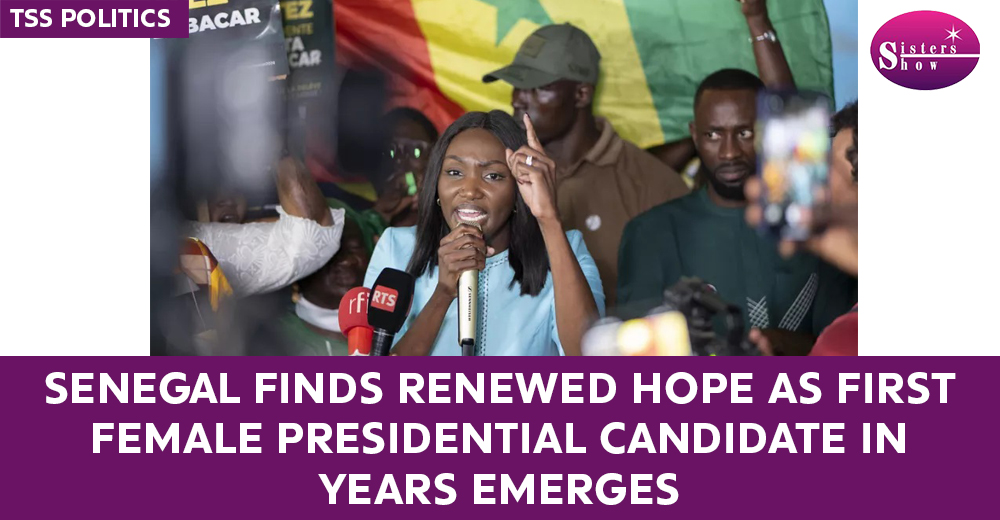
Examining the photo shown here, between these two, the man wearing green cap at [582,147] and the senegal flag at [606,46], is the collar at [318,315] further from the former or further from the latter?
the man wearing green cap at [582,147]

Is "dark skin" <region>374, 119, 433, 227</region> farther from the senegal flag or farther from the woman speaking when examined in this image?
the woman speaking

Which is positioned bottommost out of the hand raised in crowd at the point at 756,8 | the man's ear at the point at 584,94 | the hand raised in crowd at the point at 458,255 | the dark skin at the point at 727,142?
the hand raised in crowd at the point at 458,255

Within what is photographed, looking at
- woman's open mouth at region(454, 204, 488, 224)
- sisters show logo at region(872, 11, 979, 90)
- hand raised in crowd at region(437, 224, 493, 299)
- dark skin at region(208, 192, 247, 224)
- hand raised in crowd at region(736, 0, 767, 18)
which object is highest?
hand raised in crowd at region(736, 0, 767, 18)

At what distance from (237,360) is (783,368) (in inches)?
83.5

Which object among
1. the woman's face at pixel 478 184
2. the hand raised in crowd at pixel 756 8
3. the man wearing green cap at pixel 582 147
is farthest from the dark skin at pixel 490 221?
the hand raised in crowd at pixel 756 8

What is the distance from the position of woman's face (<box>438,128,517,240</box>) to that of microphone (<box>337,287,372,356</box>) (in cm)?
48

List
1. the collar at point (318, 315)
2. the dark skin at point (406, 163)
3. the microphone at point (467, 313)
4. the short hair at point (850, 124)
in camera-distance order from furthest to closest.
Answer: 1. the collar at point (318, 315)
2. the dark skin at point (406, 163)
3. the short hair at point (850, 124)
4. the microphone at point (467, 313)

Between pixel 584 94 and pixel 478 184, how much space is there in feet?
2.24

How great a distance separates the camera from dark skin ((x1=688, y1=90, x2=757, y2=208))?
177 inches

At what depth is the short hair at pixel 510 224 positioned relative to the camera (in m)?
4.37

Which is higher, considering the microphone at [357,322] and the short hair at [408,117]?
the short hair at [408,117]

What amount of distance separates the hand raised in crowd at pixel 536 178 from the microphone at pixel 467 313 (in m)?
0.43

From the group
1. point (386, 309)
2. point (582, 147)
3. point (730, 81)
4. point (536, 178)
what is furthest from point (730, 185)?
point (386, 309)

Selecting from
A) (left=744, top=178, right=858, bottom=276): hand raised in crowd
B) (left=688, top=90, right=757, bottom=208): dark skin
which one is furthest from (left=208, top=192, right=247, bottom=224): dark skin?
(left=744, top=178, right=858, bottom=276): hand raised in crowd
